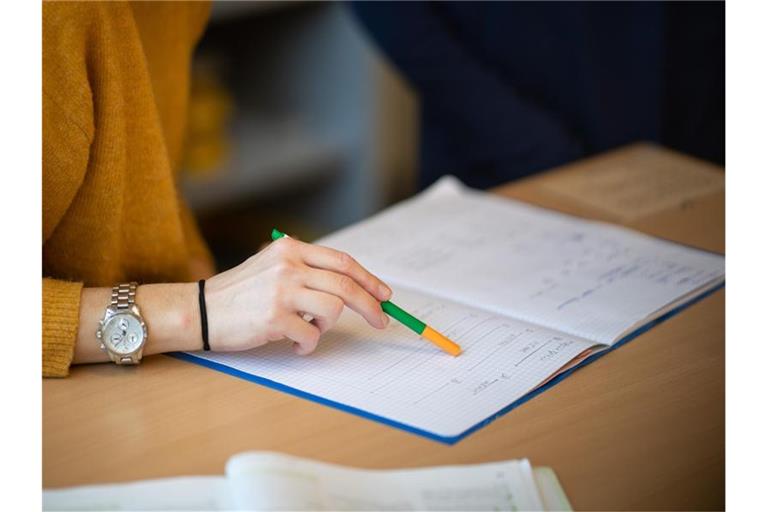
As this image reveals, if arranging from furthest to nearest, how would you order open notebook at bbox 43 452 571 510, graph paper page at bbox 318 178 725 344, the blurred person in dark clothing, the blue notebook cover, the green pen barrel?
the blurred person in dark clothing → graph paper page at bbox 318 178 725 344 → the green pen barrel → the blue notebook cover → open notebook at bbox 43 452 571 510

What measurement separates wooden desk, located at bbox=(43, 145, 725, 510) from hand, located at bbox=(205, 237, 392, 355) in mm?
50

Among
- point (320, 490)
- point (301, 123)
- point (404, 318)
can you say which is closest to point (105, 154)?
point (404, 318)

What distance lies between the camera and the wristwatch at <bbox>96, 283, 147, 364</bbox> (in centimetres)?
92

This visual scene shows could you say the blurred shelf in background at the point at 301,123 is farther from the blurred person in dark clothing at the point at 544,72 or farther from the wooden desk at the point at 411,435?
the wooden desk at the point at 411,435

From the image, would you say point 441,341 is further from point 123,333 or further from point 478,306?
point 123,333

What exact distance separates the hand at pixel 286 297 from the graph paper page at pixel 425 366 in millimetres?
29

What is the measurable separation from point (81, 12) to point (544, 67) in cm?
100

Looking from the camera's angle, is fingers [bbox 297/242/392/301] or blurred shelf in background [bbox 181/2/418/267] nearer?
fingers [bbox 297/242/392/301]

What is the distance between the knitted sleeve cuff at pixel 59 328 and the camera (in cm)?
92

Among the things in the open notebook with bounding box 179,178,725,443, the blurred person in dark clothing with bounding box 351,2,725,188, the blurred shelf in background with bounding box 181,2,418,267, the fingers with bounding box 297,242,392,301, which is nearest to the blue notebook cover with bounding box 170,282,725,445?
the open notebook with bounding box 179,178,725,443

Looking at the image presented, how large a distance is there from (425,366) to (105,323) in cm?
28

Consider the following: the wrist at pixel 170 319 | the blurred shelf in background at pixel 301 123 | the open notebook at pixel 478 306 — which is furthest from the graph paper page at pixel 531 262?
the blurred shelf in background at pixel 301 123

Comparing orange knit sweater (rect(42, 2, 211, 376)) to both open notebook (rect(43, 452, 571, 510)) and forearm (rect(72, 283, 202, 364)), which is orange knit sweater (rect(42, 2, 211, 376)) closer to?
forearm (rect(72, 283, 202, 364))

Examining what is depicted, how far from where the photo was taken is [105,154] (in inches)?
41.6
